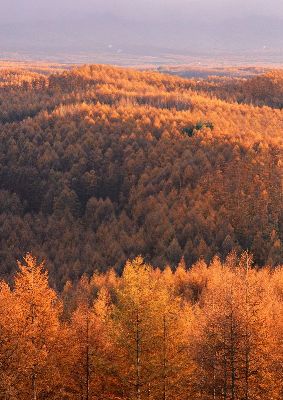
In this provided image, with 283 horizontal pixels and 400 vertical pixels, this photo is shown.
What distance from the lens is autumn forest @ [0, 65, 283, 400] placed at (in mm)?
37469

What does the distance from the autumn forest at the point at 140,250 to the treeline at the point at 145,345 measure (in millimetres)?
103

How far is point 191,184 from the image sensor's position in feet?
388

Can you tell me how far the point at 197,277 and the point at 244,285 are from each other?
3945 cm

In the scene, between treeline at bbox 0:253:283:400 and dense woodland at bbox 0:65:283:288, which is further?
dense woodland at bbox 0:65:283:288

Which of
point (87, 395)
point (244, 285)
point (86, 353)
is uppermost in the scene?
point (244, 285)

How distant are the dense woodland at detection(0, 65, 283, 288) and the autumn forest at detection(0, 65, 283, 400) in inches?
14.0

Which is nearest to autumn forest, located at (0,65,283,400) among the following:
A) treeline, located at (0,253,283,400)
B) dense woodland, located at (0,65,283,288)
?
treeline, located at (0,253,283,400)

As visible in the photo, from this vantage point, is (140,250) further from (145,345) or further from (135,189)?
(145,345)

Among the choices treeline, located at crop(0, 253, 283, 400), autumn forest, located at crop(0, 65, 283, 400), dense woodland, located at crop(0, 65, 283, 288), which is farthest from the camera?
dense woodland, located at crop(0, 65, 283, 288)

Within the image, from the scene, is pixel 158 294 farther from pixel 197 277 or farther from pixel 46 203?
pixel 46 203

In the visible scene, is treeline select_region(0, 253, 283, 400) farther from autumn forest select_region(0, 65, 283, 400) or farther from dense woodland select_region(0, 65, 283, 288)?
dense woodland select_region(0, 65, 283, 288)

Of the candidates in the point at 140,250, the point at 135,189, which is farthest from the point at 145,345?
the point at 135,189

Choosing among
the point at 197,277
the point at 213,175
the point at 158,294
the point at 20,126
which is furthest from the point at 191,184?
the point at 158,294

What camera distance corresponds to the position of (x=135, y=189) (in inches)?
4754
